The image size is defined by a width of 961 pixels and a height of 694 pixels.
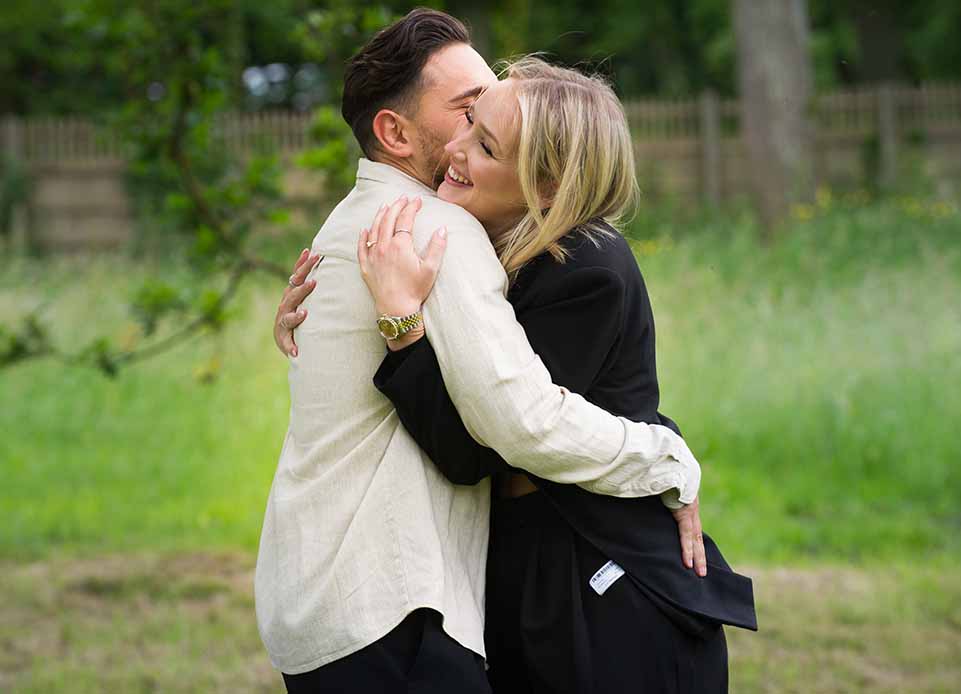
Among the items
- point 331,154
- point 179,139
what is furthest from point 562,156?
point 179,139

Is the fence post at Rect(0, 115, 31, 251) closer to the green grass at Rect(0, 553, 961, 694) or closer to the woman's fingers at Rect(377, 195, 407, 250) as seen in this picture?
the green grass at Rect(0, 553, 961, 694)

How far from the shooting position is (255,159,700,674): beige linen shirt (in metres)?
2.20

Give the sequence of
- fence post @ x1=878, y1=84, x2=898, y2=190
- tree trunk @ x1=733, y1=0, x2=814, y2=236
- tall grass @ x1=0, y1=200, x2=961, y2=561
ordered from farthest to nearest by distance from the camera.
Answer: fence post @ x1=878, y1=84, x2=898, y2=190
tree trunk @ x1=733, y1=0, x2=814, y2=236
tall grass @ x1=0, y1=200, x2=961, y2=561

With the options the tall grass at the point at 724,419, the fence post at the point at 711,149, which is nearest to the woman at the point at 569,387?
the tall grass at the point at 724,419

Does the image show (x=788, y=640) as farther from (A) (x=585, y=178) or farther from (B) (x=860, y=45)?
(B) (x=860, y=45)

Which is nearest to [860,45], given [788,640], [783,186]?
[783,186]

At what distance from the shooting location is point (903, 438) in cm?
746

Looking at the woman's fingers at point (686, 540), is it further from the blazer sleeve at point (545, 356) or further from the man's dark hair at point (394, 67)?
the man's dark hair at point (394, 67)

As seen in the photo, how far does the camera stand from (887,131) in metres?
17.0

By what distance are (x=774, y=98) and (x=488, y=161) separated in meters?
12.3

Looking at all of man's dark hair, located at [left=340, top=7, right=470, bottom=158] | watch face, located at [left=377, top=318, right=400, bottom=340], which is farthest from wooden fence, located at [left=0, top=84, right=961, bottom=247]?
watch face, located at [left=377, top=318, right=400, bottom=340]

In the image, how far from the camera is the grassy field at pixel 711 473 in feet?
17.7

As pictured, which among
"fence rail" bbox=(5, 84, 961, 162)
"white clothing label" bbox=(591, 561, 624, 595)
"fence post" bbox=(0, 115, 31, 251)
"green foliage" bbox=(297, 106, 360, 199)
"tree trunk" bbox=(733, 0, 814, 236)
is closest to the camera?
"white clothing label" bbox=(591, 561, 624, 595)

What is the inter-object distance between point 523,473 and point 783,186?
1198cm
